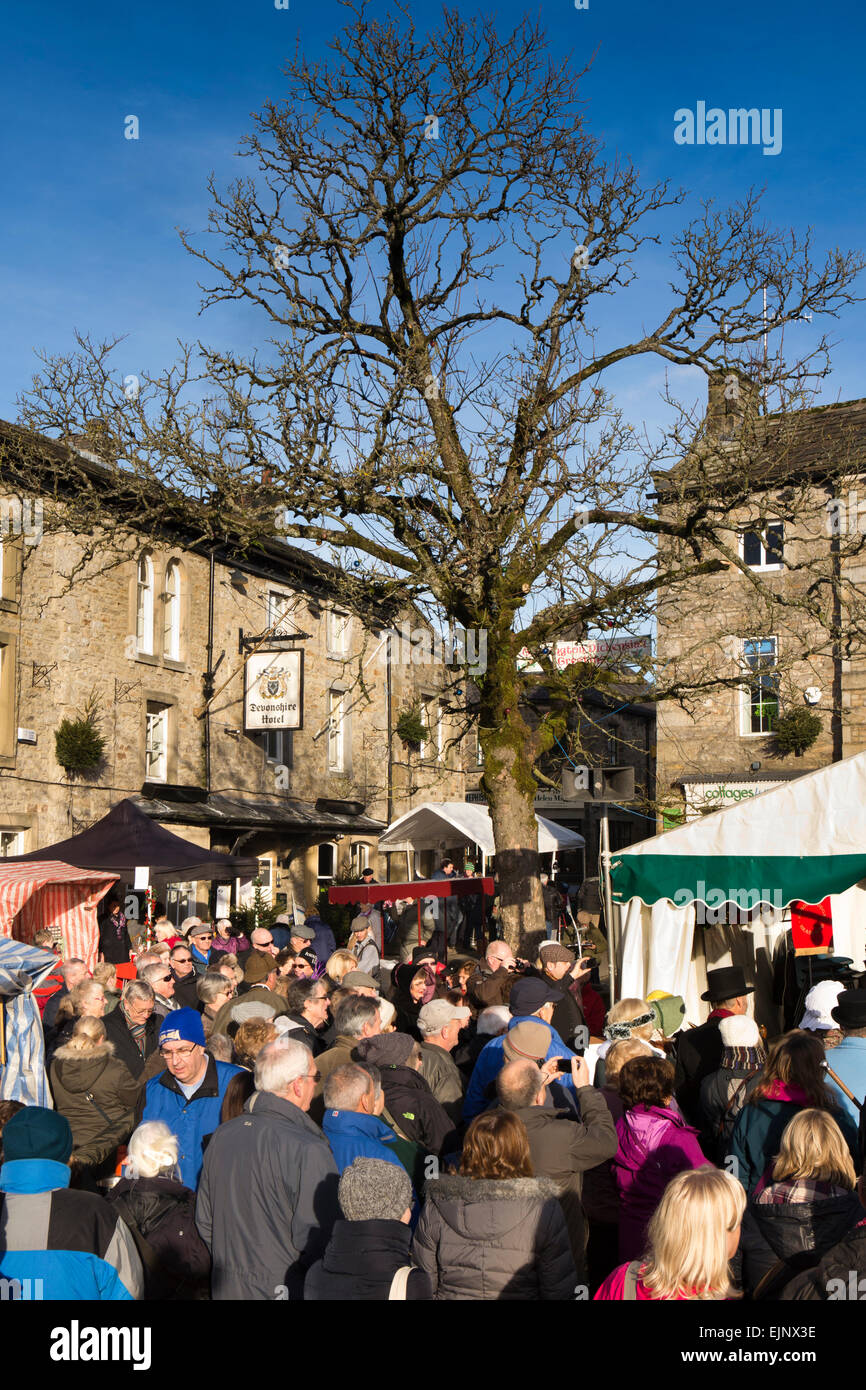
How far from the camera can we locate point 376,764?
32875mm

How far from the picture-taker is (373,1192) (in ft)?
13.7

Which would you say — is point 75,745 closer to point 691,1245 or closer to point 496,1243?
point 496,1243

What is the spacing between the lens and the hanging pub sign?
24516mm

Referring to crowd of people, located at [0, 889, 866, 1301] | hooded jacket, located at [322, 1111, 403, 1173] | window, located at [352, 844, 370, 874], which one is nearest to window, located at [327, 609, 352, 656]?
window, located at [352, 844, 370, 874]

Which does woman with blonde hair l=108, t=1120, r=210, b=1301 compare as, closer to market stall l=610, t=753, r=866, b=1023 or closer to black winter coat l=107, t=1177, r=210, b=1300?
black winter coat l=107, t=1177, r=210, b=1300

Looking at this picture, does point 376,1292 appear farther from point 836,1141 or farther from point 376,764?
point 376,764

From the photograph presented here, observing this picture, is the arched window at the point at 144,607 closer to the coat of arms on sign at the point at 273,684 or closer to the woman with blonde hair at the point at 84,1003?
the coat of arms on sign at the point at 273,684

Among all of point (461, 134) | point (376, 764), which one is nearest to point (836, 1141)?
point (461, 134)

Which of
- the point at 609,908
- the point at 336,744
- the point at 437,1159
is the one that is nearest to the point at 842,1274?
the point at 437,1159

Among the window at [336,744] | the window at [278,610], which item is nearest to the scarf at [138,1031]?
the window at [278,610]

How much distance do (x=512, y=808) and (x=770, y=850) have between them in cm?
507

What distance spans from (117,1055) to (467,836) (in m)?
13.3

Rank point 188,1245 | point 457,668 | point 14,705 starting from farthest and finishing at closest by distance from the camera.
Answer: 1. point 14,705
2. point 457,668
3. point 188,1245

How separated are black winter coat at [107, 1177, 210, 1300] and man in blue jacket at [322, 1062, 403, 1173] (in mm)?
654
